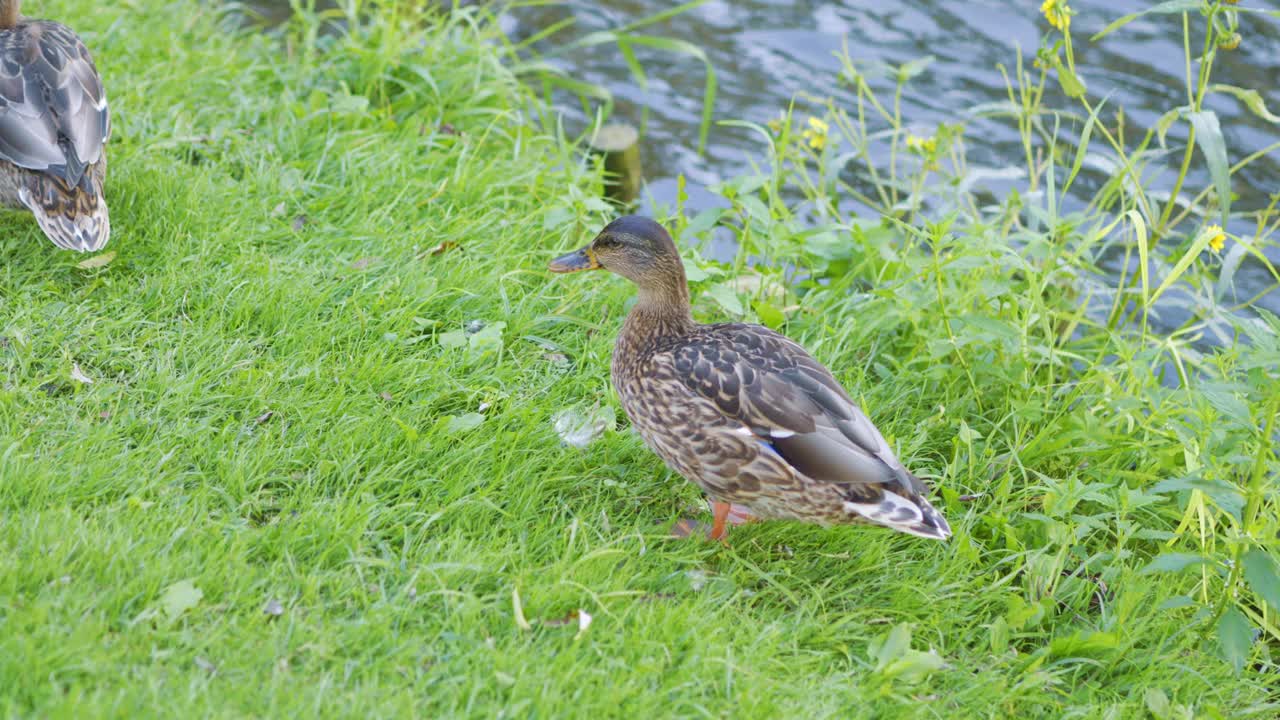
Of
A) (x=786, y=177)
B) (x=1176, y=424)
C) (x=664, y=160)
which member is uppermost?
(x=1176, y=424)

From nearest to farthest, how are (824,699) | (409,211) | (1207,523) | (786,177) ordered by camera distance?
(824,699) < (1207,523) < (409,211) < (786,177)

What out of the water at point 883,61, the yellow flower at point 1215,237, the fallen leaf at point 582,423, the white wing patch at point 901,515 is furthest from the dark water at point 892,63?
the white wing patch at point 901,515

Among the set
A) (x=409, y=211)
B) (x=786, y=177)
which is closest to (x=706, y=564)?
(x=409, y=211)

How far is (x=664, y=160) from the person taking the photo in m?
6.46

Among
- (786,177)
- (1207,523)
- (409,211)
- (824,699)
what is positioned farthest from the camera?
(786,177)

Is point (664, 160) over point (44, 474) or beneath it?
beneath

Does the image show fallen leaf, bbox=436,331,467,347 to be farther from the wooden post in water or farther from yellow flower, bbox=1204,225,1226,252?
yellow flower, bbox=1204,225,1226,252

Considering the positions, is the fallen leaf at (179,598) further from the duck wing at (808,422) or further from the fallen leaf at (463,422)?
the duck wing at (808,422)

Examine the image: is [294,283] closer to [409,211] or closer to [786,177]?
[409,211]

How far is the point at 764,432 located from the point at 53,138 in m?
2.61

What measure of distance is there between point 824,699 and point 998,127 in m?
4.74

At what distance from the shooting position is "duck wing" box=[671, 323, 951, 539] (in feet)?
10.3

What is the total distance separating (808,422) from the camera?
3.22 m

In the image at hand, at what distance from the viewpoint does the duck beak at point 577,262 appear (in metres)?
3.75
